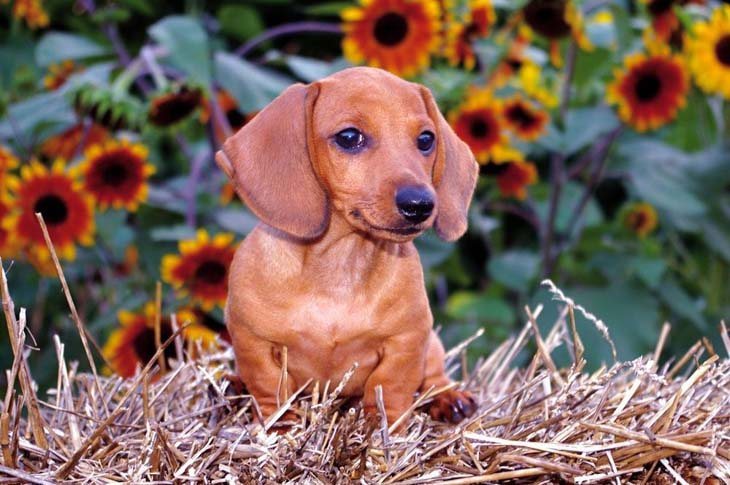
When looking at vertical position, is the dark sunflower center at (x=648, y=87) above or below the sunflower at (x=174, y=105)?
below

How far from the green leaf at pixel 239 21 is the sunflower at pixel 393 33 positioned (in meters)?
0.83

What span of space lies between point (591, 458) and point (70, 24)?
152 inches

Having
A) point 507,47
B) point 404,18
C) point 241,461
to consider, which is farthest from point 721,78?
point 241,461

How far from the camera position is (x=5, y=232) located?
3.26 metres

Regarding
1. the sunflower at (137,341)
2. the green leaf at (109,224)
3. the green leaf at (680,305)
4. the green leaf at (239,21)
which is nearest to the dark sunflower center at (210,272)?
the sunflower at (137,341)

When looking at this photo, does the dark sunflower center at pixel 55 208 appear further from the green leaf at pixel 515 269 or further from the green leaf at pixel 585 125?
the green leaf at pixel 585 125

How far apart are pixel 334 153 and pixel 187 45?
59.0 inches

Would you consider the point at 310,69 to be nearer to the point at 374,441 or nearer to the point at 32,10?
the point at 32,10

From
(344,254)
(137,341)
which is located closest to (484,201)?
(137,341)

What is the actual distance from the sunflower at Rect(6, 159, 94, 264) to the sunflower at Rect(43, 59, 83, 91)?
942 mm

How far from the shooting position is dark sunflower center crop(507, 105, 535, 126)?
3658mm

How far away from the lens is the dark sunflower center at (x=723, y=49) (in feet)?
11.5

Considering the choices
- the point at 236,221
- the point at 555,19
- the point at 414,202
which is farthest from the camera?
the point at 555,19

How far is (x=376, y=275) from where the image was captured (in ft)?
7.12
